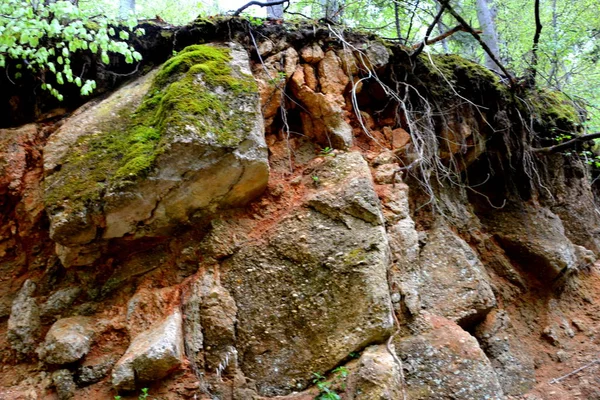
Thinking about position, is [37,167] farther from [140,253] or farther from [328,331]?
[328,331]

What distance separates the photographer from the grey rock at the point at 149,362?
322cm

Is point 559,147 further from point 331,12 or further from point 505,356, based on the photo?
point 331,12

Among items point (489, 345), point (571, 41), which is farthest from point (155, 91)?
point (571, 41)

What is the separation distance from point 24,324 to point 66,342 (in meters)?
0.69

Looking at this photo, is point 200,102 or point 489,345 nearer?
point 200,102

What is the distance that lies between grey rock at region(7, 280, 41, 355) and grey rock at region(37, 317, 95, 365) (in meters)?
0.27

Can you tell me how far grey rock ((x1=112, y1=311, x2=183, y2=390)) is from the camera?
3.22 metres

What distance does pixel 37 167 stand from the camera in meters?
4.59

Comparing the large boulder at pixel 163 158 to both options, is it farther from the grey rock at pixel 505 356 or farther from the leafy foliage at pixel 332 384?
the grey rock at pixel 505 356

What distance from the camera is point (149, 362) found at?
3217 mm

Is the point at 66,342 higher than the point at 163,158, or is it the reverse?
the point at 163,158

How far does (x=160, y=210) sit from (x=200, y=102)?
3.64 feet

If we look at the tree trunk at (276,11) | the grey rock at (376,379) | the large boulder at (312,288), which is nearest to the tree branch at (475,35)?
the large boulder at (312,288)

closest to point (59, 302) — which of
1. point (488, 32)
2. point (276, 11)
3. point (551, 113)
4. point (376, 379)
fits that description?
point (376, 379)
